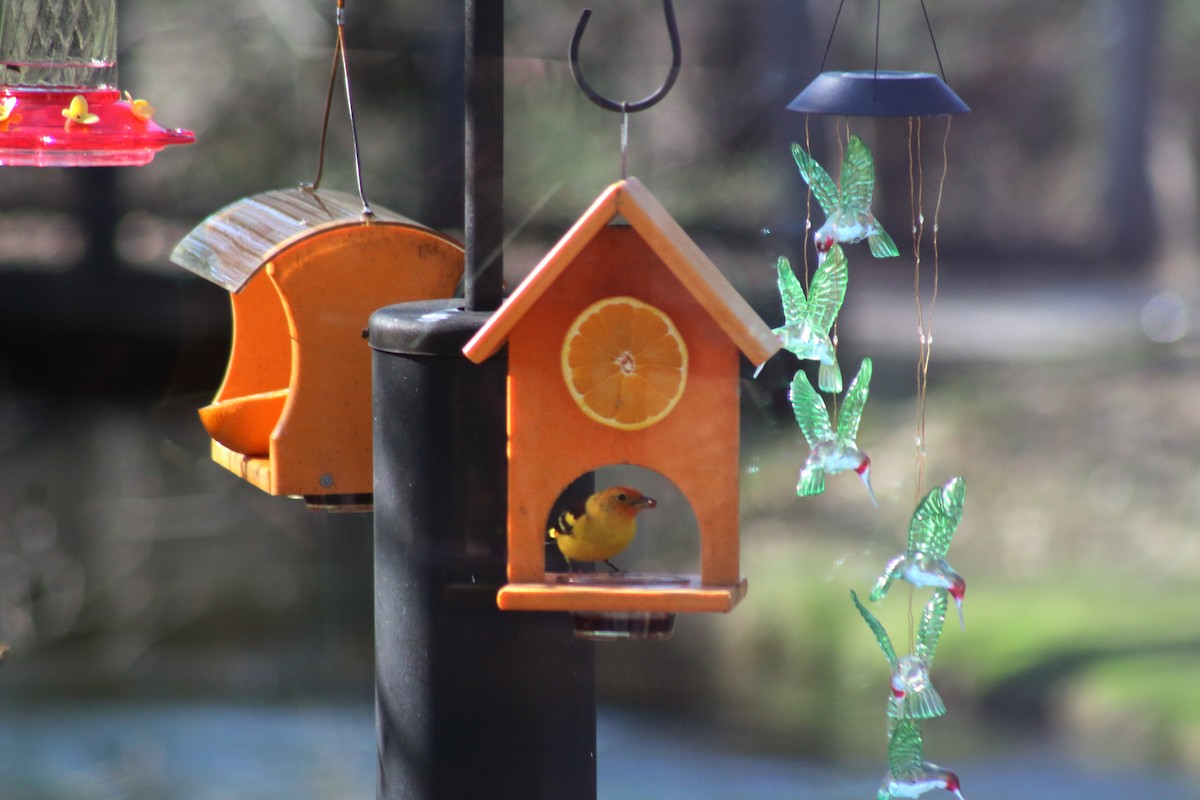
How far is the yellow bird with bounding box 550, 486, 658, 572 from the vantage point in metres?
1.46

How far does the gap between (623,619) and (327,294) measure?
26.1 inches

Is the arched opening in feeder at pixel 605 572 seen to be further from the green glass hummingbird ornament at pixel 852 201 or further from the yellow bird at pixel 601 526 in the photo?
the green glass hummingbird ornament at pixel 852 201

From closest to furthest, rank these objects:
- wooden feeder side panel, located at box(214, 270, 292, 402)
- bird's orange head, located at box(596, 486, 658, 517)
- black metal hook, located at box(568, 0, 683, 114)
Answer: black metal hook, located at box(568, 0, 683, 114), bird's orange head, located at box(596, 486, 658, 517), wooden feeder side panel, located at box(214, 270, 292, 402)

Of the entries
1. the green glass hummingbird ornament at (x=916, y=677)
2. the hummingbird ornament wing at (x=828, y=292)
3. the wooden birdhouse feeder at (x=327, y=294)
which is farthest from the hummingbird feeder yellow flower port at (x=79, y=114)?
the green glass hummingbird ornament at (x=916, y=677)

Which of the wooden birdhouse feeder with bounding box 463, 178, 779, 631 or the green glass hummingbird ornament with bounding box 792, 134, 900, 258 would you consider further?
the green glass hummingbird ornament with bounding box 792, 134, 900, 258

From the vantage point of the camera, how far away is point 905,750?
1.57m

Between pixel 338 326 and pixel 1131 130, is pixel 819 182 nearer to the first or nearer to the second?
pixel 338 326

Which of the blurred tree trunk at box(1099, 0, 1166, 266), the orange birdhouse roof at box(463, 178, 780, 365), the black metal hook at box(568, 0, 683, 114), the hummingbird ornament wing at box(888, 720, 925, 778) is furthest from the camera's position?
the blurred tree trunk at box(1099, 0, 1166, 266)

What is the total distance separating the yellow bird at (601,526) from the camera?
146 cm

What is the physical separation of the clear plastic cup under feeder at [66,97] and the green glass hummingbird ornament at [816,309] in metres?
0.77

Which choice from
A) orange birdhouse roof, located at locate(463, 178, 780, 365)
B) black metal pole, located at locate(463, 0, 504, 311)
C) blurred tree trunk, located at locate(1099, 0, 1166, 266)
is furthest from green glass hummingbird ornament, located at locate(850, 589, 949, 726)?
blurred tree trunk, located at locate(1099, 0, 1166, 266)

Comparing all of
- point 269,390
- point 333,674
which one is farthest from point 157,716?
point 269,390

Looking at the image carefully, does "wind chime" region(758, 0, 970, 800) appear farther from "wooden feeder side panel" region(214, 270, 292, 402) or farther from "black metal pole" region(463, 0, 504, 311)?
"wooden feeder side panel" region(214, 270, 292, 402)

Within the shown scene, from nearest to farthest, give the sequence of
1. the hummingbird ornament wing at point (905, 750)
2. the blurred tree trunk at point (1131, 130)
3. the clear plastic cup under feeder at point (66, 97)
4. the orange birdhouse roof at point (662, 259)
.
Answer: the orange birdhouse roof at point (662, 259), the hummingbird ornament wing at point (905, 750), the clear plastic cup under feeder at point (66, 97), the blurred tree trunk at point (1131, 130)
